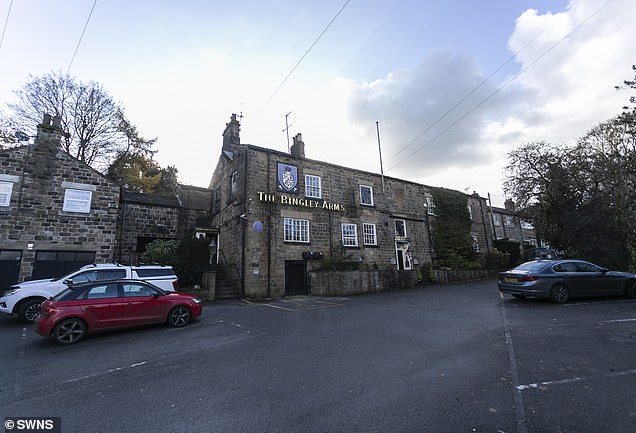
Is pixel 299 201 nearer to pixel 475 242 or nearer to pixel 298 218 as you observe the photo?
pixel 298 218

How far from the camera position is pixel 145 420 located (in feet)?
11.9

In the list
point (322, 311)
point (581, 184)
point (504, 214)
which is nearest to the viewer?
point (322, 311)

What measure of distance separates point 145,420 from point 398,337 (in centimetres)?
531

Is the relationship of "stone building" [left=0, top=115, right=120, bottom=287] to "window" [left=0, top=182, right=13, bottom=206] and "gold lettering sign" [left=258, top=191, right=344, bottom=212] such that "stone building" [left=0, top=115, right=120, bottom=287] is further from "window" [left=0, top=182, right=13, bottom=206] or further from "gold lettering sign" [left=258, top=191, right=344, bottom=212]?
"gold lettering sign" [left=258, top=191, right=344, bottom=212]

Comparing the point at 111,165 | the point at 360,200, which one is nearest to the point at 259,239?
the point at 360,200

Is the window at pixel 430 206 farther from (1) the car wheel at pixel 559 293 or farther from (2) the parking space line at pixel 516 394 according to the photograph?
(2) the parking space line at pixel 516 394

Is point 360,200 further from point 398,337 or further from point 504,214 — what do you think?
point 504,214

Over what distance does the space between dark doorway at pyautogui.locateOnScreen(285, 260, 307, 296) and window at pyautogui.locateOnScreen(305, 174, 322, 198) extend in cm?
442

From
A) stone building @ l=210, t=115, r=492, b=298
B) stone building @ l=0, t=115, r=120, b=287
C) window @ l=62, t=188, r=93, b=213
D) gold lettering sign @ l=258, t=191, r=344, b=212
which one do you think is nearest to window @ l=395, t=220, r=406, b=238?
stone building @ l=210, t=115, r=492, b=298

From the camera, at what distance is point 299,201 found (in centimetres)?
1819

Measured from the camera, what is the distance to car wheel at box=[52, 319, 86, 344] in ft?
24.0

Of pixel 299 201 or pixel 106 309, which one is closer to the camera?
pixel 106 309

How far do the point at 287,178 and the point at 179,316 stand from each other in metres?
11.1

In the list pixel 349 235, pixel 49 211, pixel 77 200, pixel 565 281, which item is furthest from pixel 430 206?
pixel 49 211
